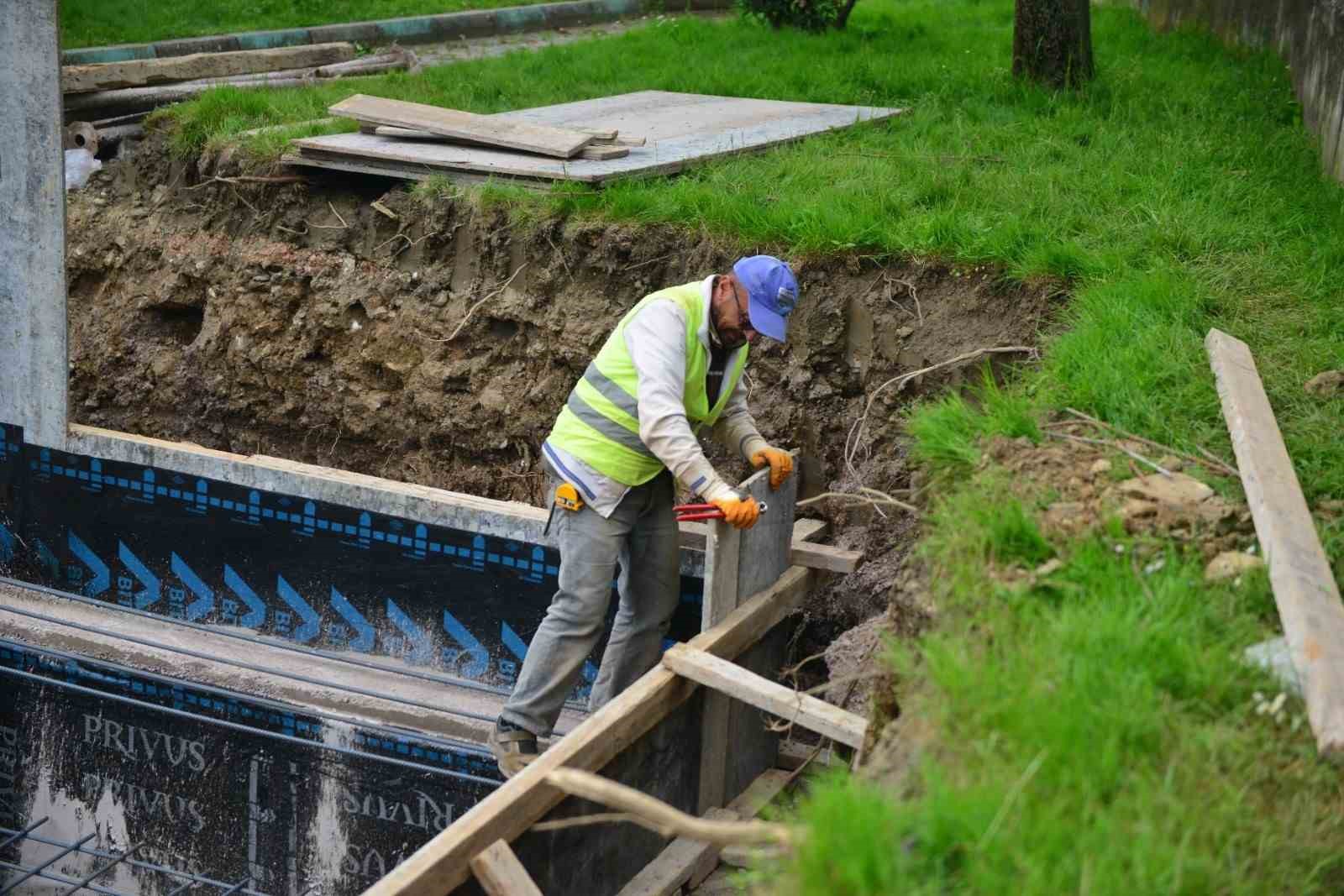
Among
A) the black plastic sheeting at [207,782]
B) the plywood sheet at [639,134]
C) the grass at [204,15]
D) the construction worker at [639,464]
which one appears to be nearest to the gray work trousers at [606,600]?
the construction worker at [639,464]

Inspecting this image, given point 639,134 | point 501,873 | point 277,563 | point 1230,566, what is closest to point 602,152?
point 639,134

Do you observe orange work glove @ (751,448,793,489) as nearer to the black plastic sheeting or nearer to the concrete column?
the black plastic sheeting

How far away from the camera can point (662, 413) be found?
4914 mm

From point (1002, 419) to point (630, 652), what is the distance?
183 centimetres

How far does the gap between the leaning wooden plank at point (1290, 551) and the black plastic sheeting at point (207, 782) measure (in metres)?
3.44

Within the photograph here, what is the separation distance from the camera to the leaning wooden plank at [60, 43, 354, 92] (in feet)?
31.3

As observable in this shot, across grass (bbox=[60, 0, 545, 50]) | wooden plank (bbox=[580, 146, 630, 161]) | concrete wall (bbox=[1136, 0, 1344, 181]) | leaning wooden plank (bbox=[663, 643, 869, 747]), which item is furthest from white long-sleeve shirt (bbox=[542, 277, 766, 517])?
grass (bbox=[60, 0, 545, 50])

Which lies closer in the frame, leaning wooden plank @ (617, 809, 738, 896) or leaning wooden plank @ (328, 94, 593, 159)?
leaning wooden plank @ (617, 809, 738, 896)

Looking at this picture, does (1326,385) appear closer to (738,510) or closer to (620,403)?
(738,510)

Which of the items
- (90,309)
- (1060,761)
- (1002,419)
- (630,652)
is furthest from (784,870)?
(90,309)

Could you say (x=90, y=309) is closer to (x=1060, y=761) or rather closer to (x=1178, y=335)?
(x=1178, y=335)

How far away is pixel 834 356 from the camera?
6770mm

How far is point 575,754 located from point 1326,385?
119 inches

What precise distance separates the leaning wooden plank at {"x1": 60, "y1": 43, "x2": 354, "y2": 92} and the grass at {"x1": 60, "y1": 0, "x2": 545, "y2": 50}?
2177 mm
